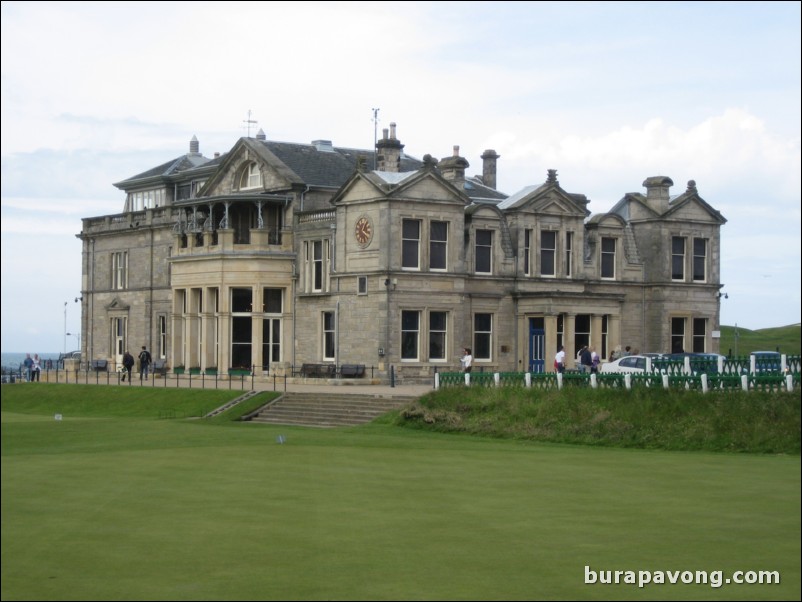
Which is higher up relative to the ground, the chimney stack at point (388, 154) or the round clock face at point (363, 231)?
the chimney stack at point (388, 154)

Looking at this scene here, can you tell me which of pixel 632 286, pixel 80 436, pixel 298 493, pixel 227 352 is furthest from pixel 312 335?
pixel 298 493

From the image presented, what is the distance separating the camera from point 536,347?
54125 millimetres

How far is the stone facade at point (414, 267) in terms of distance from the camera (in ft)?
168

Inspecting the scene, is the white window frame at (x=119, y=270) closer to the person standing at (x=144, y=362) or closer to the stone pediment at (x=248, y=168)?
the stone pediment at (x=248, y=168)

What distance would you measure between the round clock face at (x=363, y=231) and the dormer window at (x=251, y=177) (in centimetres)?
942

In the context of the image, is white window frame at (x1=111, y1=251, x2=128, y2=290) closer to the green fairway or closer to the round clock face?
the round clock face

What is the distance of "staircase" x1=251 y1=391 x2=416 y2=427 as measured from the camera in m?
39.7

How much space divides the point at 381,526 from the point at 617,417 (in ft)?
58.3

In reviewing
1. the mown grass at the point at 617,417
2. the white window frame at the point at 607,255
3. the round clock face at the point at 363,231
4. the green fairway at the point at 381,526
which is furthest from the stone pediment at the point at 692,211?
the green fairway at the point at 381,526

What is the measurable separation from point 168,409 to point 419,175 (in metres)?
13.8

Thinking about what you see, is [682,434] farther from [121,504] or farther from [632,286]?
[632,286]

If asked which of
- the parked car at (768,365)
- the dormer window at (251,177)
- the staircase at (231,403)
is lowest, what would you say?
the staircase at (231,403)

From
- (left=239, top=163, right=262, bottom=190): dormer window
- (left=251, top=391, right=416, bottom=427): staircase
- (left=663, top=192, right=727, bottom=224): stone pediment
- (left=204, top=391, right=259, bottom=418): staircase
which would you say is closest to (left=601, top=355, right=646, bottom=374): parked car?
(left=251, top=391, right=416, bottom=427): staircase

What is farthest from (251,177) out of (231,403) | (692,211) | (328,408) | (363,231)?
(328,408)
